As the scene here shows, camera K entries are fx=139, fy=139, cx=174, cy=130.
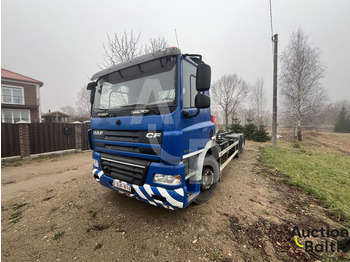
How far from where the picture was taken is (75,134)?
368 inches

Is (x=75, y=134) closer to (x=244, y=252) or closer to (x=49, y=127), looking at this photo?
(x=49, y=127)

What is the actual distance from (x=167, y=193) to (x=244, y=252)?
132 cm

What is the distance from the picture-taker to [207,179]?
2.92 metres

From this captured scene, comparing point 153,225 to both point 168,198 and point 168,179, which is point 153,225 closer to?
point 168,198

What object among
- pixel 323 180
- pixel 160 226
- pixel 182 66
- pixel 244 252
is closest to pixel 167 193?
pixel 160 226

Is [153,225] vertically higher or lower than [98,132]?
lower

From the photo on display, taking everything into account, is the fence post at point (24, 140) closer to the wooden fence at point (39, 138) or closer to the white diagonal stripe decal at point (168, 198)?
the wooden fence at point (39, 138)

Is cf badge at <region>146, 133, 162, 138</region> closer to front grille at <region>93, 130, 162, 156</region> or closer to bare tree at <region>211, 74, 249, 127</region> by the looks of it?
front grille at <region>93, 130, 162, 156</region>

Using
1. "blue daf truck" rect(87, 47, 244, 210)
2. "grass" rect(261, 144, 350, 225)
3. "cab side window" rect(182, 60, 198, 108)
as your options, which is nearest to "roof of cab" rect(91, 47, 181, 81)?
"blue daf truck" rect(87, 47, 244, 210)

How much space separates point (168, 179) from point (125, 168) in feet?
2.62

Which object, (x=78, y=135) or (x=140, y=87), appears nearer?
(x=140, y=87)

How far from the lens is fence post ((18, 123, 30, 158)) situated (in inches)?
286

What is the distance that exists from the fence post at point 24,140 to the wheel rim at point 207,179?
31.6ft

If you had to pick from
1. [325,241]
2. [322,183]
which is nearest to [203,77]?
[325,241]
